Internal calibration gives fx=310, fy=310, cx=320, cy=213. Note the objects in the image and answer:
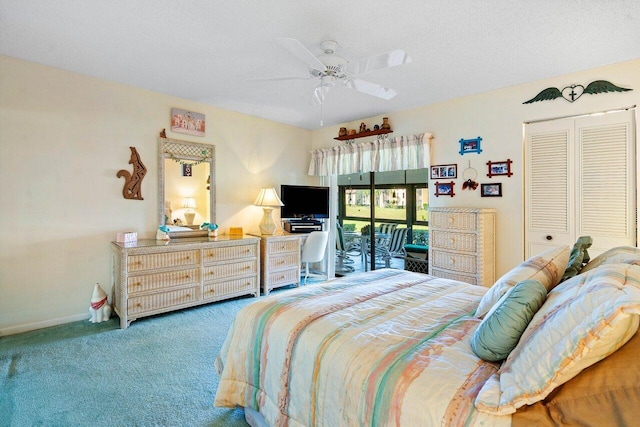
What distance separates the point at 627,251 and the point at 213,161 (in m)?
4.08

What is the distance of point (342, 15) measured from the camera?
2072mm

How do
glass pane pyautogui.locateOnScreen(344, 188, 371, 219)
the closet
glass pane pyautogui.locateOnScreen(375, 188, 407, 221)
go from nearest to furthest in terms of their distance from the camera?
the closet < glass pane pyautogui.locateOnScreen(375, 188, 407, 221) < glass pane pyautogui.locateOnScreen(344, 188, 371, 219)

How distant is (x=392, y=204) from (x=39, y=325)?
16.2ft

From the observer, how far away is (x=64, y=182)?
123 inches

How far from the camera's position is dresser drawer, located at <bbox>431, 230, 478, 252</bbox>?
130 inches

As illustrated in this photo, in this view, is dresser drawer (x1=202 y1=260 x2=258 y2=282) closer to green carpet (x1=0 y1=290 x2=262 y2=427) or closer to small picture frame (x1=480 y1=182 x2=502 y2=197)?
green carpet (x1=0 y1=290 x2=262 y2=427)

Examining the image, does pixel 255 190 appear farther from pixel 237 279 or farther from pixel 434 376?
pixel 434 376

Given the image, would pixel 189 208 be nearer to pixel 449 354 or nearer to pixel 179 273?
pixel 179 273

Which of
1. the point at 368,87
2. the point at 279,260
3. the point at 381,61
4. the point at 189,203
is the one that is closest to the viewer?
the point at 381,61

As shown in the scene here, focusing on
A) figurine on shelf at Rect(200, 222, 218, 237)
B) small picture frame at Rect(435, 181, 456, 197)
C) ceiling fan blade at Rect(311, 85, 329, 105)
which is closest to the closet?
small picture frame at Rect(435, 181, 456, 197)

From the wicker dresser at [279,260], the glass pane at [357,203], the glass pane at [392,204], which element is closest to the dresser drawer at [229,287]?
the wicker dresser at [279,260]

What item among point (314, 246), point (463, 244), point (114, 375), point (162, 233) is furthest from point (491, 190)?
point (114, 375)

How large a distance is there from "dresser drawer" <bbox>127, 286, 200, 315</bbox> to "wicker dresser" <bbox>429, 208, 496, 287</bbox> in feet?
9.12

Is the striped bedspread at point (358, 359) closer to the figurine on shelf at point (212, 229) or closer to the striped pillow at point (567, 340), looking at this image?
the striped pillow at point (567, 340)
